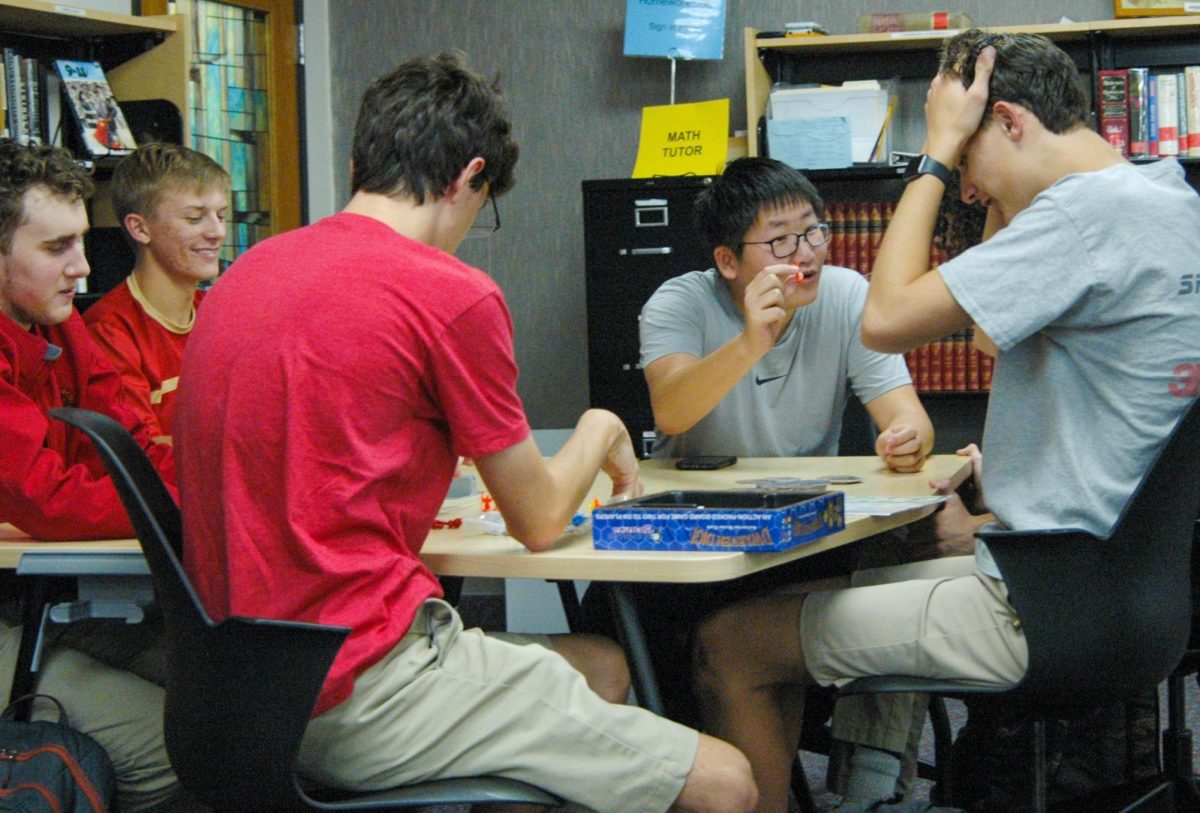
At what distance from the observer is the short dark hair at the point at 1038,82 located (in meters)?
1.82

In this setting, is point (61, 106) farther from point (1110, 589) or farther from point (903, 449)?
point (1110, 589)

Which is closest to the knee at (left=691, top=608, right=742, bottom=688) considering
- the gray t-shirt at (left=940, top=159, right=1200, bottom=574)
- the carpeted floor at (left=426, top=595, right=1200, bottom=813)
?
the gray t-shirt at (left=940, top=159, right=1200, bottom=574)

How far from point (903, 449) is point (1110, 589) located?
30.6 inches

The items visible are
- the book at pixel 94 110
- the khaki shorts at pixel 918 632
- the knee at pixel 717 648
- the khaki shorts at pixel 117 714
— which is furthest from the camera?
the book at pixel 94 110

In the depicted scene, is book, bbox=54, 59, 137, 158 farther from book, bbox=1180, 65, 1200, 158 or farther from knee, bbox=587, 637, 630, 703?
book, bbox=1180, 65, 1200, 158

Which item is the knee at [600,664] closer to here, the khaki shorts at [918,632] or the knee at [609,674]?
the knee at [609,674]

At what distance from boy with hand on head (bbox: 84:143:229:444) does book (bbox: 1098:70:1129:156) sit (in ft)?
8.63

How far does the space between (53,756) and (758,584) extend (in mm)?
1175

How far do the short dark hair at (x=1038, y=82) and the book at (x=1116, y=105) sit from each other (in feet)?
8.04

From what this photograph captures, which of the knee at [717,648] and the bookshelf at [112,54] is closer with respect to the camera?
the knee at [717,648]

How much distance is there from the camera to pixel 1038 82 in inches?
71.7

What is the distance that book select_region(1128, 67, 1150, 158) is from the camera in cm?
409

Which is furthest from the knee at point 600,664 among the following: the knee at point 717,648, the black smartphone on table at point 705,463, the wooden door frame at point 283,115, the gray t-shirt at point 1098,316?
the wooden door frame at point 283,115

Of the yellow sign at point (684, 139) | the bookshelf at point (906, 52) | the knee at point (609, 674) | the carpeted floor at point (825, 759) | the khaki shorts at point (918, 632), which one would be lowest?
the carpeted floor at point (825, 759)
